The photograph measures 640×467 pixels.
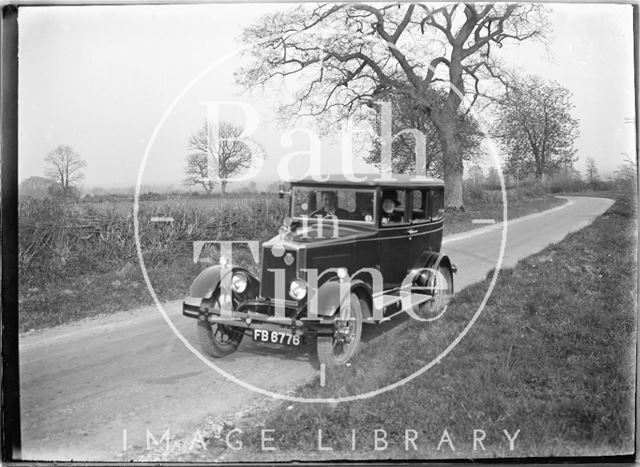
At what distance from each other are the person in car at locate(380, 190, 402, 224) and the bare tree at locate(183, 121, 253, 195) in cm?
152

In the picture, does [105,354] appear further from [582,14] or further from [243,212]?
[582,14]

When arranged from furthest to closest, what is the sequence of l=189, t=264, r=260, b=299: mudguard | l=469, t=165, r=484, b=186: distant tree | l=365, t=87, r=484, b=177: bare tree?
l=469, t=165, r=484, b=186: distant tree < l=365, t=87, r=484, b=177: bare tree < l=189, t=264, r=260, b=299: mudguard

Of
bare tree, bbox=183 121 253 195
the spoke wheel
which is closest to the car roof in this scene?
bare tree, bbox=183 121 253 195

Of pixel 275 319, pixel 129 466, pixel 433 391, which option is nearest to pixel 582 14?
pixel 433 391

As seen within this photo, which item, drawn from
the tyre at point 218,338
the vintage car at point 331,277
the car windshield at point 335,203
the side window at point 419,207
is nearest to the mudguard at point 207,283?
the vintage car at point 331,277

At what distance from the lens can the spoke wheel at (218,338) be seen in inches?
185

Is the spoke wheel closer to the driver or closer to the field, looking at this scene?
the field

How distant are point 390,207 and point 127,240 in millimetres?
2943

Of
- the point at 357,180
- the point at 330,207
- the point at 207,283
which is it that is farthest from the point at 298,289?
the point at 357,180

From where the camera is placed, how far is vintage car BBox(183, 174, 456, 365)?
440 centimetres

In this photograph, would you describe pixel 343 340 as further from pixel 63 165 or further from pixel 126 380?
pixel 63 165

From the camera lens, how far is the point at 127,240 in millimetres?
5969

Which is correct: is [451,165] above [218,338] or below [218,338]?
above

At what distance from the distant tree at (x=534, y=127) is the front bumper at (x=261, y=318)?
2385 millimetres
